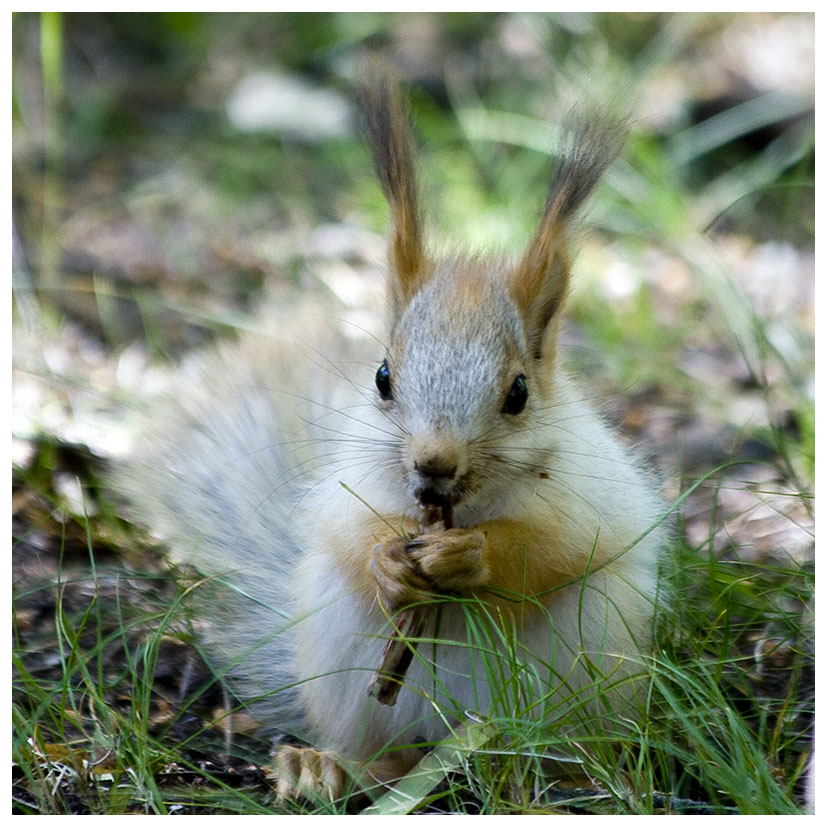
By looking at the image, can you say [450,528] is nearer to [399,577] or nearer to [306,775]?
[399,577]

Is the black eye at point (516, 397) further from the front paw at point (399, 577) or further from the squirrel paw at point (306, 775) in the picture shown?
the squirrel paw at point (306, 775)

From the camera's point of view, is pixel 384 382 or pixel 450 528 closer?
pixel 450 528

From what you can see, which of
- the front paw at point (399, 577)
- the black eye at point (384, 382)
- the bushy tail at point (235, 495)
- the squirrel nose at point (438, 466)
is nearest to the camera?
the squirrel nose at point (438, 466)

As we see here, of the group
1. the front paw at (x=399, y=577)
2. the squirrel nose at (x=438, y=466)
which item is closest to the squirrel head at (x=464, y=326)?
the squirrel nose at (x=438, y=466)

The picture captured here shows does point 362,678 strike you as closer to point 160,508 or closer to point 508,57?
point 160,508

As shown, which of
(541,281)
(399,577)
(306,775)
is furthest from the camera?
(541,281)

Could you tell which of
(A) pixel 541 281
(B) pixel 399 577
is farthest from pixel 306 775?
(A) pixel 541 281

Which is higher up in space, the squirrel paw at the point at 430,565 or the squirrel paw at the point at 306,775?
the squirrel paw at the point at 430,565
